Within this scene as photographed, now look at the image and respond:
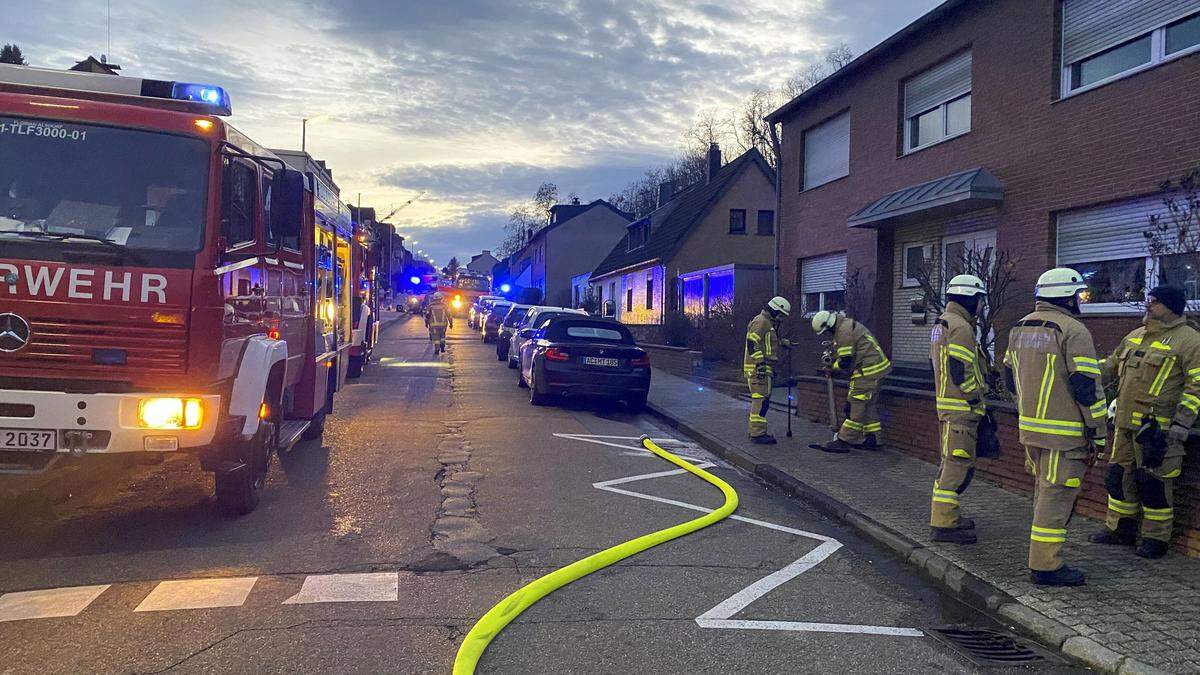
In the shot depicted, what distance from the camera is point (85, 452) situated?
5262 millimetres

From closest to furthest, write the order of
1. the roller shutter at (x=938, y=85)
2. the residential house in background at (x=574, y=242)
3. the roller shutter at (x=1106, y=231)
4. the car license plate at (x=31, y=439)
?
the car license plate at (x=31, y=439) < the roller shutter at (x=1106, y=231) < the roller shutter at (x=938, y=85) < the residential house in background at (x=574, y=242)

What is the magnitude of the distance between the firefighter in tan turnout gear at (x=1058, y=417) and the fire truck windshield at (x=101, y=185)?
16.9ft

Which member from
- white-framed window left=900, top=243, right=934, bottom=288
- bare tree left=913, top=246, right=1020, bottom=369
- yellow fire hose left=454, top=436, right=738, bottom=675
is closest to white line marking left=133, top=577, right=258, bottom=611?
yellow fire hose left=454, top=436, right=738, bottom=675

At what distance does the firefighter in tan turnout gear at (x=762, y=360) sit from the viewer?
34.3 ft

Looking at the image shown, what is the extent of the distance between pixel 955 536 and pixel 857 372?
148 inches

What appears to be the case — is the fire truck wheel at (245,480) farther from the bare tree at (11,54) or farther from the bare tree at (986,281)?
the bare tree at (11,54)

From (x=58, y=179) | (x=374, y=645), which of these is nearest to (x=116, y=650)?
(x=374, y=645)

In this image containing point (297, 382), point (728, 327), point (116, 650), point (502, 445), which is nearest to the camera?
point (116, 650)

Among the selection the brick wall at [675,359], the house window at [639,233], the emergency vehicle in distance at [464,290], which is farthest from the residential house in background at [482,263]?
the brick wall at [675,359]

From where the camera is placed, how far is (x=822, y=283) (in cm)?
1800

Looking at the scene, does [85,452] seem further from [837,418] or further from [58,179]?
[837,418]

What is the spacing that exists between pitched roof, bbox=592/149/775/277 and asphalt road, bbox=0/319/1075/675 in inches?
977

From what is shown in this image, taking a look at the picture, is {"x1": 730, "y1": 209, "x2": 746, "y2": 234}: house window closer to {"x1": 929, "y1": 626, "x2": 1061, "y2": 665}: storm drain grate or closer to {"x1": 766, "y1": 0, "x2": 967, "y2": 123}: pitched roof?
{"x1": 766, "y1": 0, "x2": 967, "y2": 123}: pitched roof

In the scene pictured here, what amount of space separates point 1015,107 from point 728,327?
830cm
